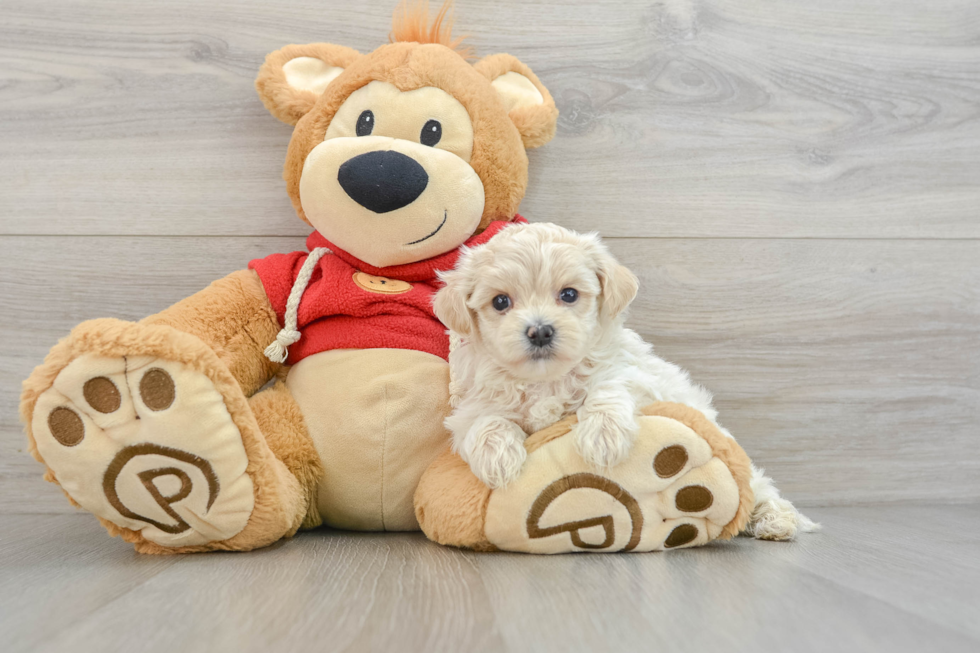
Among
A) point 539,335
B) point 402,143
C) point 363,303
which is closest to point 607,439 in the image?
point 539,335

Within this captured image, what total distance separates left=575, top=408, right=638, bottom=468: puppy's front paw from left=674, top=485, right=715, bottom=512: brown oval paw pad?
121mm

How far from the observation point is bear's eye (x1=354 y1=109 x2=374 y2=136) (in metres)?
1.34

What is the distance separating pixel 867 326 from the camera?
172cm

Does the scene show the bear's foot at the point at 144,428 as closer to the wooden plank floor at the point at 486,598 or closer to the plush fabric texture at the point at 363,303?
the wooden plank floor at the point at 486,598

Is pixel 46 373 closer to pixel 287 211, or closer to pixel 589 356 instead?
pixel 287 211

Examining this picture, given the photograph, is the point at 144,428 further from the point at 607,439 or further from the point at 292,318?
the point at 607,439

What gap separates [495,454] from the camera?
113 cm

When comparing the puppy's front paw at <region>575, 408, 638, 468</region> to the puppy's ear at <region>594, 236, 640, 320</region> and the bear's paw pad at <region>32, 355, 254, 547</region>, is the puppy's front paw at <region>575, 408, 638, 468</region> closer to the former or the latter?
the puppy's ear at <region>594, 236, 640, 320</region>

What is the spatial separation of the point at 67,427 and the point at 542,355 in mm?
775

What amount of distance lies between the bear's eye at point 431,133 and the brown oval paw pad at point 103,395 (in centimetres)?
72

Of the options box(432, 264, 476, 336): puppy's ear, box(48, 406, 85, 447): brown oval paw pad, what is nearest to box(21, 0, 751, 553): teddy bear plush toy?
box(48, 406, 85, 447): brown oval paw pad

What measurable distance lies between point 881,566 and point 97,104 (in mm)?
1960

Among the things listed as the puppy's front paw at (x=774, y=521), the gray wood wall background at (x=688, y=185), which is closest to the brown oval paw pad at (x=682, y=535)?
the puppy's front paw at (x=774, y=521)

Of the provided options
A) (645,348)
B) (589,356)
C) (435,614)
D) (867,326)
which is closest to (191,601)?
(435,614)
